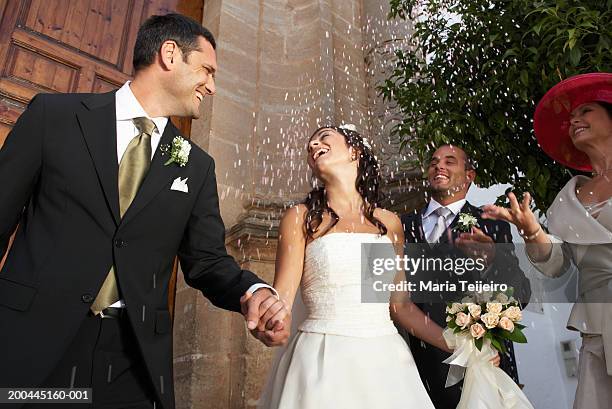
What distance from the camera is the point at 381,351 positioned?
7.24ft

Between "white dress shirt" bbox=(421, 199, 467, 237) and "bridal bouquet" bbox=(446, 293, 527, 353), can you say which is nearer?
"bridal bouquet" bbox=(446, 293, 527, 353)

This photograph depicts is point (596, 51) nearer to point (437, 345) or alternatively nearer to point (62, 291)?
point (437, 345)

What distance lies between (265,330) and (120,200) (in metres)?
0.67

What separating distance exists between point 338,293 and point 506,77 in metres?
1.91

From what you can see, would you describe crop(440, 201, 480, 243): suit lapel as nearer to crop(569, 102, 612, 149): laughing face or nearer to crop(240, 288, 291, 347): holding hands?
crop(569, 102, 612, 149): laughing face

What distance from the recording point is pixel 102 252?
1.60 metres

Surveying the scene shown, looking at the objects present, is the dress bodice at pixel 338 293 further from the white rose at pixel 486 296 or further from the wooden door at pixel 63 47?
the wooden door at pixel 63 47

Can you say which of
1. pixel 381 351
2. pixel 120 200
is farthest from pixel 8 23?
pixel 381 351

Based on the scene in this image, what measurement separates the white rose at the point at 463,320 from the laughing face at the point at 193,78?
1.55 meters

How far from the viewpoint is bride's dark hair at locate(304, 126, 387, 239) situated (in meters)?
2.61

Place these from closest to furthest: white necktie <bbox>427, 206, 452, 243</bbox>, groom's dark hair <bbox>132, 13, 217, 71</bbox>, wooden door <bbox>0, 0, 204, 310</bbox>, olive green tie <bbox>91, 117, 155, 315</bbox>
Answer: olive green tie <bbox>91, 117, 155, 315</bbox>, groom's dark hair <bbox>132, 13, 217, 71</bbox>, white necktie <bbox>427, 206, 452, 243</bbox>, wooden door <bbox>0, 0, 204, 310</bbox>

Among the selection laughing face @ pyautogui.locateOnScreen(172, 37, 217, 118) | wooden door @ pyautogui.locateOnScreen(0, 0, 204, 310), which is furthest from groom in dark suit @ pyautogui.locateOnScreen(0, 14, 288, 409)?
wooden door @ pyautogui.locateOnScreen(0, 0, 204, 310)

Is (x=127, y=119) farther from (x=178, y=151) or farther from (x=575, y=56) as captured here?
(x=575, y=56)

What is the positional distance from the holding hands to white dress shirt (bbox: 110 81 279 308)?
0.10m
